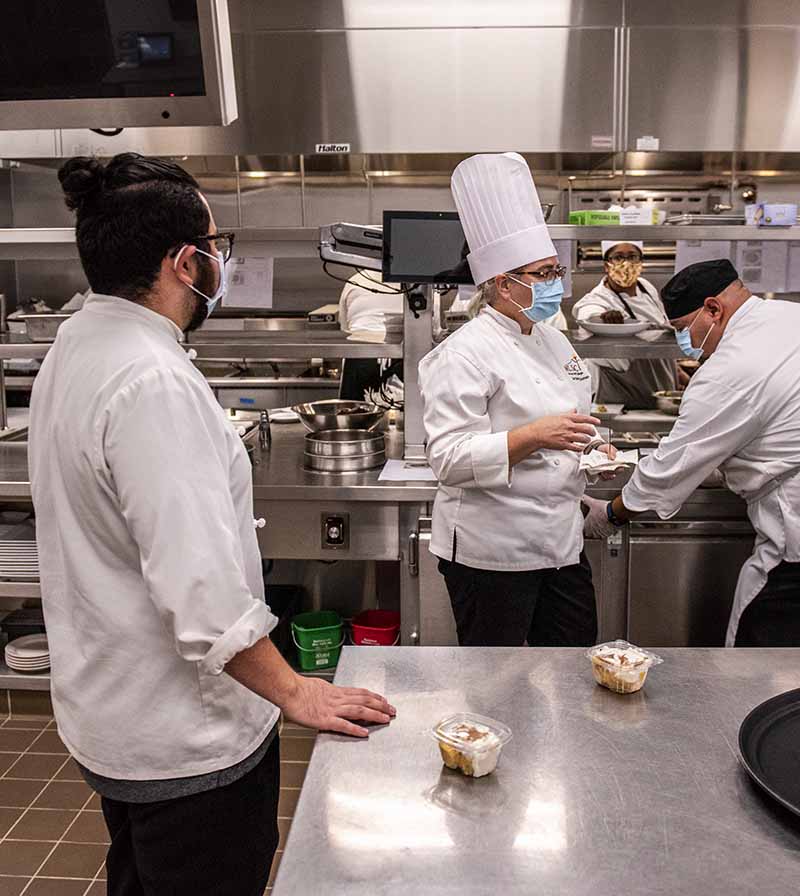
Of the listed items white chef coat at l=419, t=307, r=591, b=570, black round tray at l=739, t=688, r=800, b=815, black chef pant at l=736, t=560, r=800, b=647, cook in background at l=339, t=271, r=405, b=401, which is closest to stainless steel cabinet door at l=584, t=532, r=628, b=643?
black chef pant at l=736, t=560, r=800, b=647

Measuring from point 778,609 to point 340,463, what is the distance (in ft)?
4.86

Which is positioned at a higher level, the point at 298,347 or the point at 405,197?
the point at 405,197

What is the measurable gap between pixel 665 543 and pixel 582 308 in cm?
204

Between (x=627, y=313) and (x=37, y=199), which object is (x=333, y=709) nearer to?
(x=627, y=313)

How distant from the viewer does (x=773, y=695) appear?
62.8 inches

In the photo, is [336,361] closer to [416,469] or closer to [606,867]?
[416,469]

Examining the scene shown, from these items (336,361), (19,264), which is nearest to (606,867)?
(336,361)

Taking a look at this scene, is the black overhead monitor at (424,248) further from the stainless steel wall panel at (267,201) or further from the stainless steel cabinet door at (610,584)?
the stainless steel wall panel at (267,201)

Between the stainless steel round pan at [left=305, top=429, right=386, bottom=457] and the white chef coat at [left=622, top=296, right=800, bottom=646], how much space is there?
1.07 m

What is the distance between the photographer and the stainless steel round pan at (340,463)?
3.43 m

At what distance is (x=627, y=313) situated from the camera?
200 inches

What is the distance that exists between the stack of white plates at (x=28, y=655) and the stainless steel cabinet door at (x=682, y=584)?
2045 millimetres

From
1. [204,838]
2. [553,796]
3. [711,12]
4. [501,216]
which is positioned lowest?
[204,838]

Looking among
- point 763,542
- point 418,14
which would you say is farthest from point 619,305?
point 763,542
